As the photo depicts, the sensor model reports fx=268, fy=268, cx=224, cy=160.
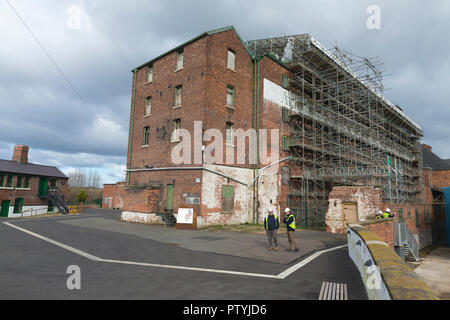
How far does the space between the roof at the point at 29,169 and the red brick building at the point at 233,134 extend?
17505 mm

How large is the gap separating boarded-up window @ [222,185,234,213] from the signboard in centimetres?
264

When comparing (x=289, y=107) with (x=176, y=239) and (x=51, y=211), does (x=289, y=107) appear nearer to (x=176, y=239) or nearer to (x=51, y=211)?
(x=176, y=239)

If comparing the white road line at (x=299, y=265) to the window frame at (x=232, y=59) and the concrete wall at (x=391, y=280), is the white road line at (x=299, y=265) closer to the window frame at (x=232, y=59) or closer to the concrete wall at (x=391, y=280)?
the concrete wall at (x=391, y=280)

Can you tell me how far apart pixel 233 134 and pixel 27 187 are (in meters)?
28.2

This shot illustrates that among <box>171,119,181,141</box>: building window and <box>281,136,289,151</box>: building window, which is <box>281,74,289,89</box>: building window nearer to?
<box>281,136,289,151</box>: building window

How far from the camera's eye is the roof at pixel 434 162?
145 ft

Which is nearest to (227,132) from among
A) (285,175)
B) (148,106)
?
(285,175)

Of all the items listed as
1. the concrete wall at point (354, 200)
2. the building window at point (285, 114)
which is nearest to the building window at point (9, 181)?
the building window at point (285, 114)

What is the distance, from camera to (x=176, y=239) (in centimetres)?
1266

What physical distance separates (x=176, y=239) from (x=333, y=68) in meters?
23.0

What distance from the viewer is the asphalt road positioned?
17.5ft

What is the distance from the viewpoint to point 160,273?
269 inches

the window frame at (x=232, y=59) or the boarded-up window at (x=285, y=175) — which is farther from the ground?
the window frame at (x=232, y=59)

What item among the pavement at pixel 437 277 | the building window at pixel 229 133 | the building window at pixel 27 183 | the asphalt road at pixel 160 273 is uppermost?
the building window at pixel 229 133
